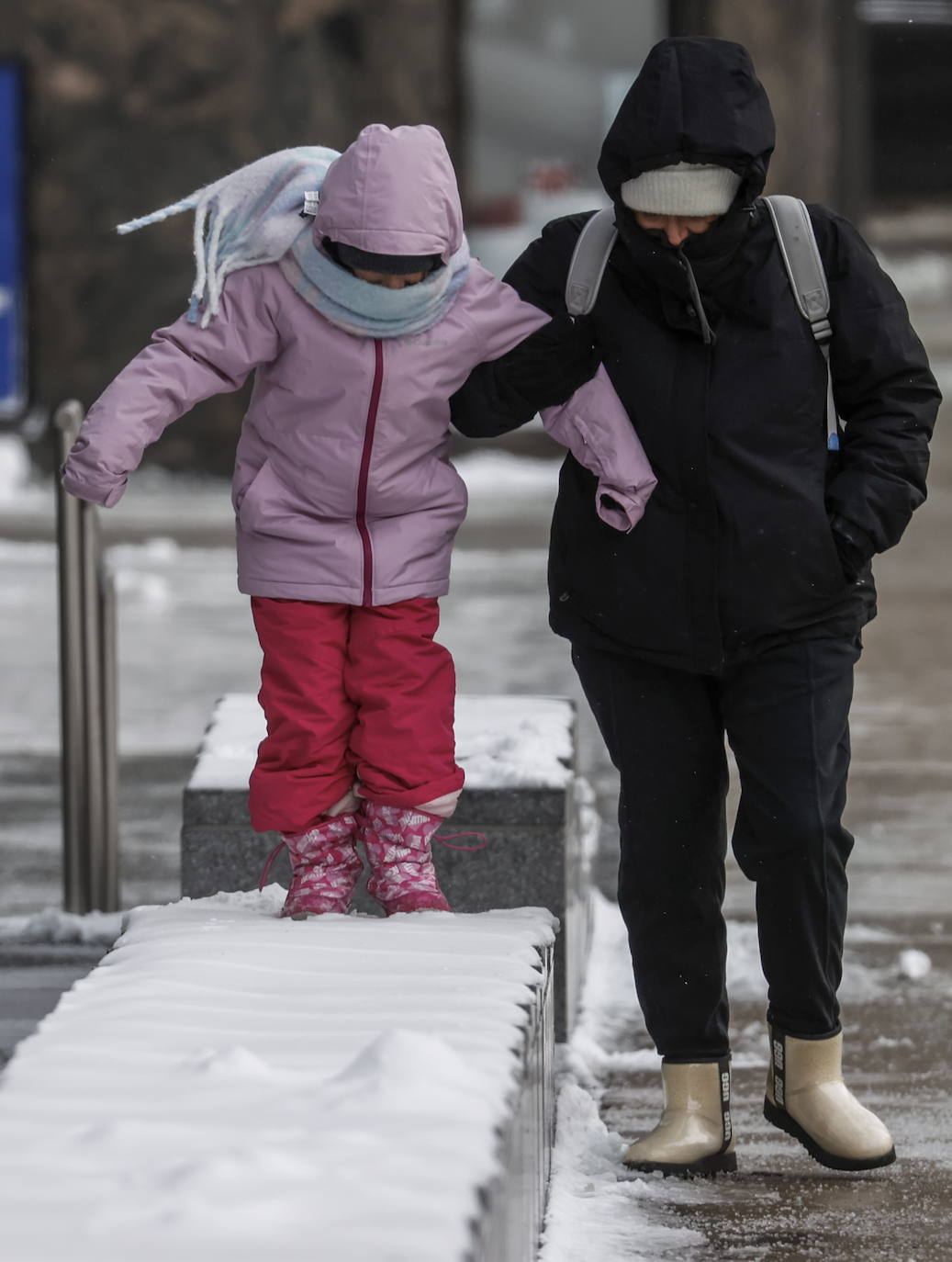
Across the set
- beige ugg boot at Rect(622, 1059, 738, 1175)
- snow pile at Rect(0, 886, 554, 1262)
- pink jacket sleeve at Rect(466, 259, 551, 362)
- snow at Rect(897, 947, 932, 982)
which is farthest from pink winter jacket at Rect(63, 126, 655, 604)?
snow at Rect(897, 947, 932, 982)

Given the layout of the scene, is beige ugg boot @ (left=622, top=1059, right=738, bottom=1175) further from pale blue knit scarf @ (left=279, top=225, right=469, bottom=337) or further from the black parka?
pale blue knit scarf @ (left=279, top=225, right=469, bottom=337)

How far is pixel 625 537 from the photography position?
3654 millimetres

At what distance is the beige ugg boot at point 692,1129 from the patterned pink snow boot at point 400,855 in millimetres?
494

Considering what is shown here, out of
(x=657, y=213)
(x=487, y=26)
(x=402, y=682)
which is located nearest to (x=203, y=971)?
(x=402, y=682)

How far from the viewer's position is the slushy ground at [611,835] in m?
3.62

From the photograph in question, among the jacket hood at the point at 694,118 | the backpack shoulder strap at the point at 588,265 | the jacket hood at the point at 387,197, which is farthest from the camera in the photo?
the backpack shoulder strap at the point at 588,265

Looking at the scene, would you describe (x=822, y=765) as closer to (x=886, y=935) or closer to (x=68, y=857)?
(x=886, y=935)

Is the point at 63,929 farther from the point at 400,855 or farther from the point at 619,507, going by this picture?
the point at 619,507

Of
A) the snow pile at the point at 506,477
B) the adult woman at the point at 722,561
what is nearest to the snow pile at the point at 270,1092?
the adult woman at the point at 722,561

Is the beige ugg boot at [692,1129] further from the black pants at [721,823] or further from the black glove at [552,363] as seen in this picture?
the black glove at [552,363]

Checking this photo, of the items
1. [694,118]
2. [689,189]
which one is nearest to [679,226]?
[689,189]

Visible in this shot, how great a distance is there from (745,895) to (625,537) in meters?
2.18

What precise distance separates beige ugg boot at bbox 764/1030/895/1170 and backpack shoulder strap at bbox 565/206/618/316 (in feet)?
4.09

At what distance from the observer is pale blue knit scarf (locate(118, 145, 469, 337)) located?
3.55m
